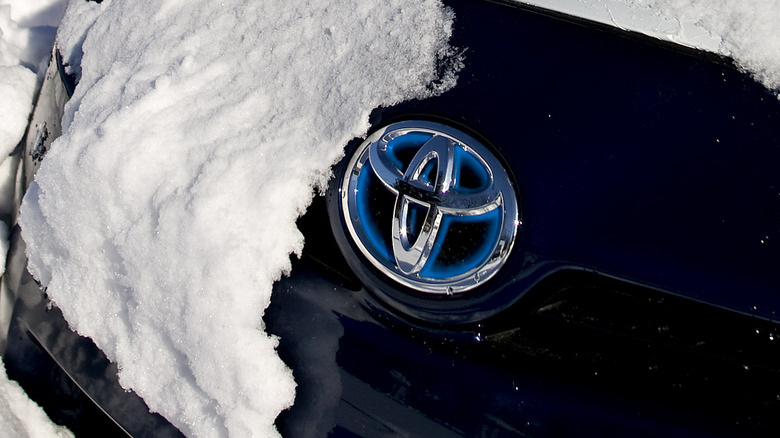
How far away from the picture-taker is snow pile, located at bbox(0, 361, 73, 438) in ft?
4.77

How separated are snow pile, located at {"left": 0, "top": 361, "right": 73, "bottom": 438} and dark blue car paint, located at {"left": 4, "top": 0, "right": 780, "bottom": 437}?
0.71 meters

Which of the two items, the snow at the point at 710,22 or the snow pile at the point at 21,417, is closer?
the snow at the point at 710,22

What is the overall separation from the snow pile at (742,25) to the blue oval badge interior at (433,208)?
1.42 ft

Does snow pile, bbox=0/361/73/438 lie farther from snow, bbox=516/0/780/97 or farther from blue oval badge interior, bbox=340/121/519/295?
snow, bbox=516/0/780/97

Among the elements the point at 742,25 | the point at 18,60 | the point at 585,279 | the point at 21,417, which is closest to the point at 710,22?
the point at 742,25

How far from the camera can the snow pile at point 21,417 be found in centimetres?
146

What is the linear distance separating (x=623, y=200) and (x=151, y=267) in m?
0.84

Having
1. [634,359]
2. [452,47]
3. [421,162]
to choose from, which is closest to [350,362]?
[421,162]

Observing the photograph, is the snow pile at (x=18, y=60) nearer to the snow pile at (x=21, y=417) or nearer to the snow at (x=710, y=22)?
the snow pile at (x=21, y=417)

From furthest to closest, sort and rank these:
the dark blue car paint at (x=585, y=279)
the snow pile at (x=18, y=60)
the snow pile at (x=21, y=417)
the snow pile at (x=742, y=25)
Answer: the snow pile at (x=18, y=60) → the snow pile at (x=21, y=417) → the snow pile at (x=742, y=25) → the dark blue car paint at (x=585, y=279)

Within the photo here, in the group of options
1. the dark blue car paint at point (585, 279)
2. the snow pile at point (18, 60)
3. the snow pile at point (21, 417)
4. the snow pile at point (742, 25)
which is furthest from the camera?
the snow pile at point (18, 60)

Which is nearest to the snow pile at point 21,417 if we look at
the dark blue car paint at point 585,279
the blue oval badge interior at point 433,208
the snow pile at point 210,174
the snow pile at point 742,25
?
the snow pile at point 210,174

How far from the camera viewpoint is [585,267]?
103 cm

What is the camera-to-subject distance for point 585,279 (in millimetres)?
1041
